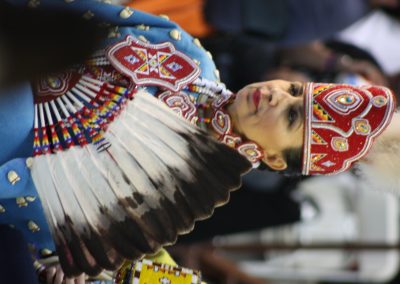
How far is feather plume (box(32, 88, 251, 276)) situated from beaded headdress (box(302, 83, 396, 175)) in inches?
8.2

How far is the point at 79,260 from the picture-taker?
43.8 inches

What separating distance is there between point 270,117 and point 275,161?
0.32ft

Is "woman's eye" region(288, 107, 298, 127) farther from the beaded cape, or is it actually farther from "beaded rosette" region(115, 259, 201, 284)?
"beaded rosette" region(115, 259, 201, 284)

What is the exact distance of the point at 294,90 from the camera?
135 centimetres

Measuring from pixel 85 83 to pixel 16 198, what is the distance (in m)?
0.25

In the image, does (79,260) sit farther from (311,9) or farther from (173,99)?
(311,9)

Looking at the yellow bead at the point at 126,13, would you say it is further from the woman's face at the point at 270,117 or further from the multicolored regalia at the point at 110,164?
the woman's face at the point at 270,117

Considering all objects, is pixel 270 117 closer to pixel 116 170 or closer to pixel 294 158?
pixel 294 158

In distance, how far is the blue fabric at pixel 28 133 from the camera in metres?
1.12

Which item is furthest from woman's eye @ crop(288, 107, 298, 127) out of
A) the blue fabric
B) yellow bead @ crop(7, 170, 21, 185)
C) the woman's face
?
yellow bead @ crop(7, 170, 21, 185)

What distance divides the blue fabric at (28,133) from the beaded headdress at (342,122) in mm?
216

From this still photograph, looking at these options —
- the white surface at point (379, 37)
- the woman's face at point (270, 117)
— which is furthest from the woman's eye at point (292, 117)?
the white surface at point (379, 37)

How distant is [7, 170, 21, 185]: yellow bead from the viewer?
44.4 inches

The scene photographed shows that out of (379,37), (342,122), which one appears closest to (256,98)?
(342,122)
